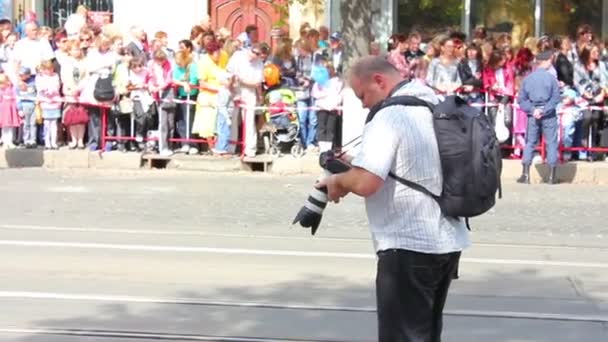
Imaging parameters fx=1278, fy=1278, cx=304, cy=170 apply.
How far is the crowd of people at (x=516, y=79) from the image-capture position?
58.5ft

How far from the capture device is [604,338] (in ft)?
27.9

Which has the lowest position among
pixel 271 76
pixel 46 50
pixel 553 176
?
pixel 553 176

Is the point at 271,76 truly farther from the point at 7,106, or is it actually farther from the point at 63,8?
the point at 63,8

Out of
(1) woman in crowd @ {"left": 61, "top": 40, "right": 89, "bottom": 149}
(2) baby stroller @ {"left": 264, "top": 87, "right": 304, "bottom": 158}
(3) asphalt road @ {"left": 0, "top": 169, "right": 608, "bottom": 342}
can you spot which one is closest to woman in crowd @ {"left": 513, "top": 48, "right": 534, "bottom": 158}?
(3) asphalt road @ {"left": 0, "top": 169, "right": 608, "bottom": 342}

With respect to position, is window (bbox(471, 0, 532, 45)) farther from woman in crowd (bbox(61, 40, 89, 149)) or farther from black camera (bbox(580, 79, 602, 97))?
woman in crowd (bbox(61, 40, 89, 149))

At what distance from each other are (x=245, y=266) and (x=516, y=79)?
847 centimetres

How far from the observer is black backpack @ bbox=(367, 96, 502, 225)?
5914 millimetres

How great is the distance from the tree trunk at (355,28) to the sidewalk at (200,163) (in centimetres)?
169

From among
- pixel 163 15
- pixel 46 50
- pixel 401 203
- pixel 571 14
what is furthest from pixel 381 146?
pixel 163 15

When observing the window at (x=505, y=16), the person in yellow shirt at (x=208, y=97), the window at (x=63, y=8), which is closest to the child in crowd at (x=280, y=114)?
the person in yellow shirt at (x=208, y=97)

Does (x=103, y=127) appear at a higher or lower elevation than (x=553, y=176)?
higher

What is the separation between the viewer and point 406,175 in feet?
19.5

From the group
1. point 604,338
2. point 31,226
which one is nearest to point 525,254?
point 604,338

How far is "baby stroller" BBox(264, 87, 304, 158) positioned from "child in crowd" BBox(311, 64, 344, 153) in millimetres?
357
